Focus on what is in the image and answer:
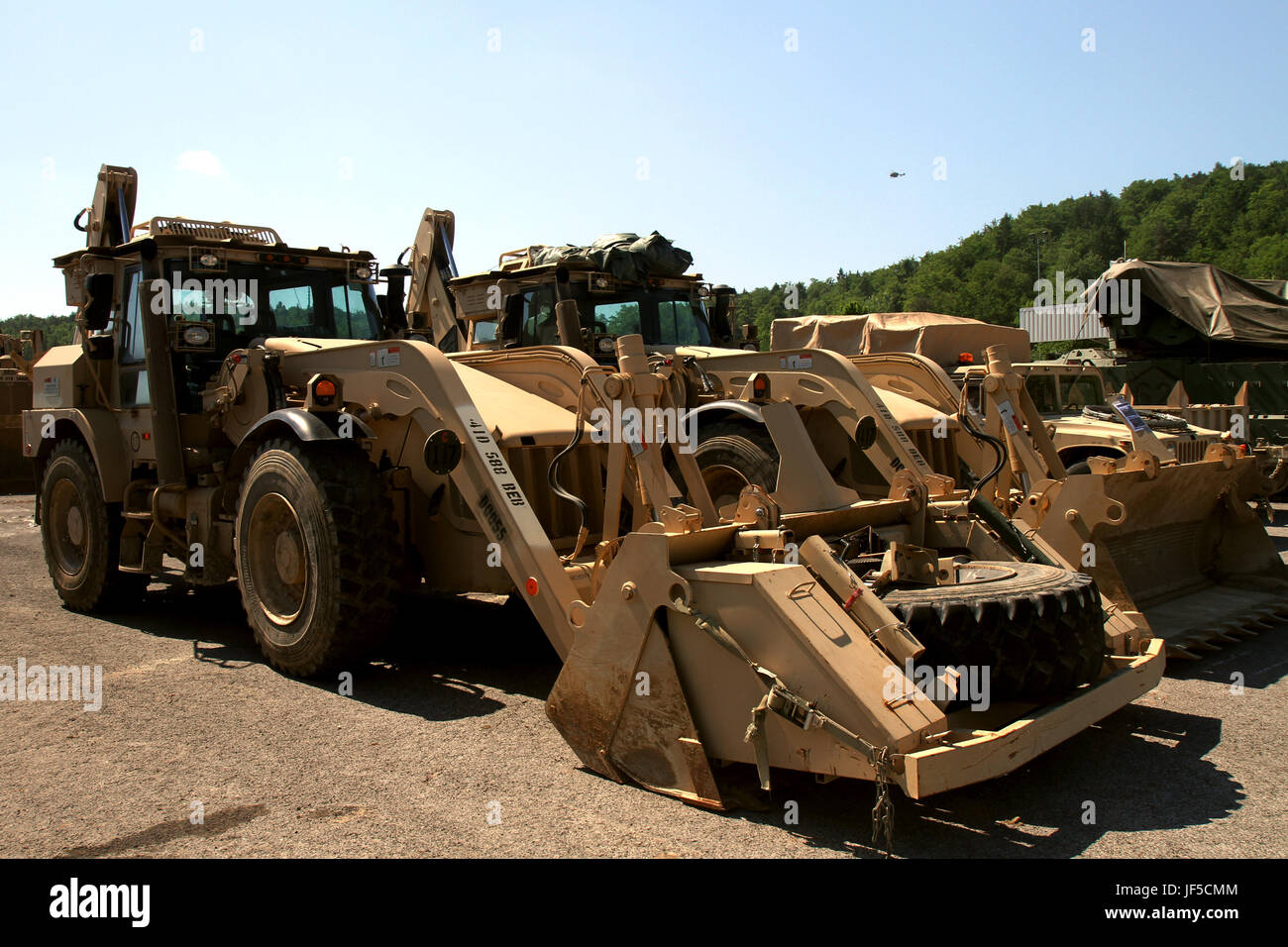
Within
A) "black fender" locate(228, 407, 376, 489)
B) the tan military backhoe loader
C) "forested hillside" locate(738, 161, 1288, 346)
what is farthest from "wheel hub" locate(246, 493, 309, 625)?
Answer: "forested hillside" locate(738, 161, 1288, 346)

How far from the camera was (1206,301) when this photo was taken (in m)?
16.0

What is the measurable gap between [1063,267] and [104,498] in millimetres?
79084

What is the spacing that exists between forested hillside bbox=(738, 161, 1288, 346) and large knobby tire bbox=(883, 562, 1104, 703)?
40035 millimetres

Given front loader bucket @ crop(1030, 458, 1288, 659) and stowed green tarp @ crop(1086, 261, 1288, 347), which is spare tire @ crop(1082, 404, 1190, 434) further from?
stowed green tarp @ crop(1086, 261, 1288, 347)

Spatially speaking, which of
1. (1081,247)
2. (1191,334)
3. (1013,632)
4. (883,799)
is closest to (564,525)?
(1013,632)

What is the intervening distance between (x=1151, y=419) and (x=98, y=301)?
34.4 ft

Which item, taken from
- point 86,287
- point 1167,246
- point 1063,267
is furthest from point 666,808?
point 1063,267

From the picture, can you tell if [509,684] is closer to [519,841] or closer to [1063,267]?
[519,841]

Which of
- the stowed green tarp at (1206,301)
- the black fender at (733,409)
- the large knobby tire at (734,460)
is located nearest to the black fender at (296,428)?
the black fender at (733,409)

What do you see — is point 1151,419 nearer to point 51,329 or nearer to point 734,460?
point 734,460

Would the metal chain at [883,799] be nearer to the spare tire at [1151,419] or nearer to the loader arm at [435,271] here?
the loader arm at [435,271]

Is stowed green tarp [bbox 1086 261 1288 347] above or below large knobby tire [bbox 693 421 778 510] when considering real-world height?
above

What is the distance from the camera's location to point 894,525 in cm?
579

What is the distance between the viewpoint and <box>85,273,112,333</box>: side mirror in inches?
315
